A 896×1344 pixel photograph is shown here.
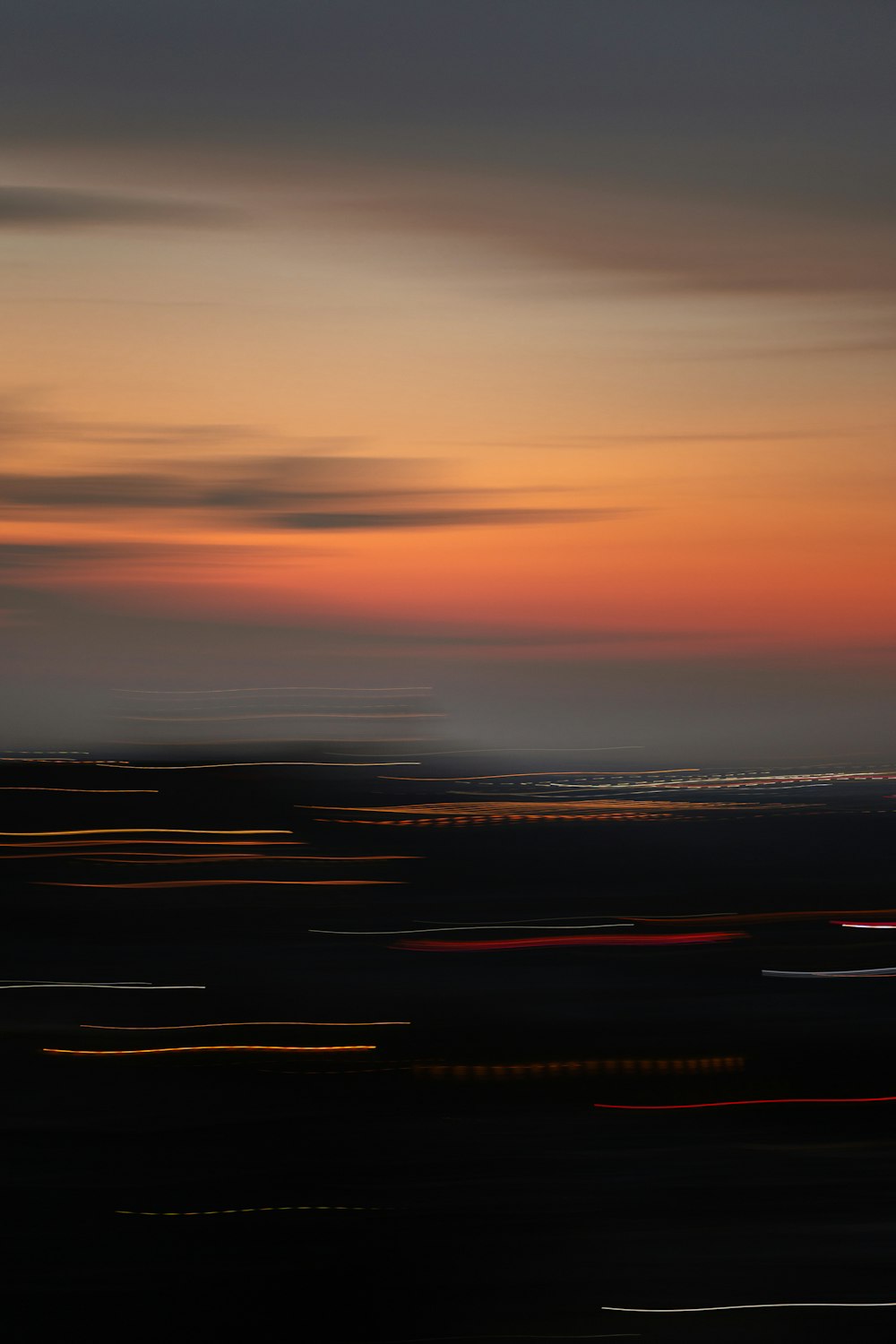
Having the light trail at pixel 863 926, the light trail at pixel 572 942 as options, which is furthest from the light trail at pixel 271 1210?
the light trail at pixel 863 926

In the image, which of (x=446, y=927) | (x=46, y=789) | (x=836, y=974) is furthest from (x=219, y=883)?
(x=46, y=789)

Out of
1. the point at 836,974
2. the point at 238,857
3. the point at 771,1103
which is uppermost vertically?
the point at 238,857

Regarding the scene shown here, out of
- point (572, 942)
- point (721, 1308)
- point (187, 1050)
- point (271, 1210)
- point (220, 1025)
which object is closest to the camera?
point (721, 1308)

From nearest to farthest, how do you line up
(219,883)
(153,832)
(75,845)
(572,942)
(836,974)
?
Answer: (836,974) → (572,942) → (219,883) → (75,845) → (153,832)

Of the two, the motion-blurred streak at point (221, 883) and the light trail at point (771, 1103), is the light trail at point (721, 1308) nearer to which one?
the light trail at point (771, 1103)

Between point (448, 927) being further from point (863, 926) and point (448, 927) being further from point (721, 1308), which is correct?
point (721, 1308)

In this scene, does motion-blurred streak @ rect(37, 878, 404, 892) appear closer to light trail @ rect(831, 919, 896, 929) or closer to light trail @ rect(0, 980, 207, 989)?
light trail @ rect(831, 919, 896, 929)
